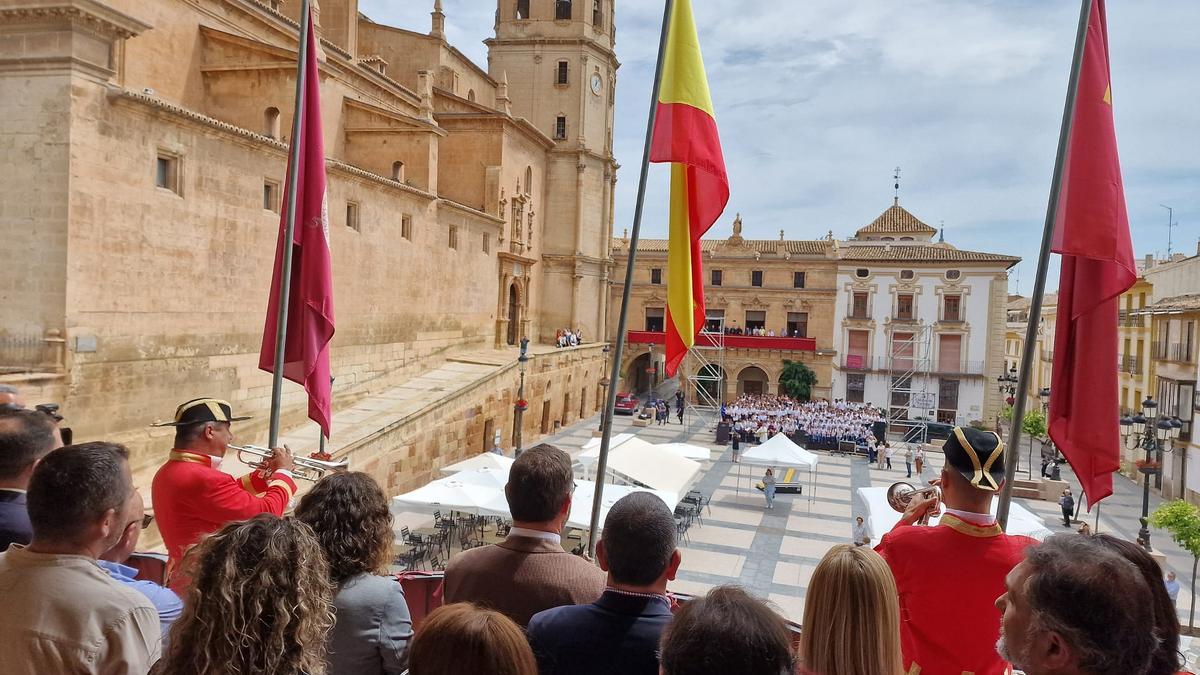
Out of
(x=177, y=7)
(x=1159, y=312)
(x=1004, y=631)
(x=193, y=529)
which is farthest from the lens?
(x=1159, y=312)

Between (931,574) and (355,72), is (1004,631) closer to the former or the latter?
(931,574)

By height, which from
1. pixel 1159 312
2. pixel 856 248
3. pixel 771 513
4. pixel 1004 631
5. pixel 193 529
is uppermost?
pixel 856 248

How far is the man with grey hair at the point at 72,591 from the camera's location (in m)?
2.11

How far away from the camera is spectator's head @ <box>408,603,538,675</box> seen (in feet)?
5.61

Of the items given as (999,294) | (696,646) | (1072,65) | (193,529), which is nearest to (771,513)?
(1072,65)

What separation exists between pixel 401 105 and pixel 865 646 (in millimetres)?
26001

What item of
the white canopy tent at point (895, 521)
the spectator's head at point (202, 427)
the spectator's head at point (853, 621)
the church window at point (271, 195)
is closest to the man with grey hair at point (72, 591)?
the spectator's head at point (202, 427)

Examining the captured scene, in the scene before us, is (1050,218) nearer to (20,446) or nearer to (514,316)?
(20,446)

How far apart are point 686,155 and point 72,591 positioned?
437cm

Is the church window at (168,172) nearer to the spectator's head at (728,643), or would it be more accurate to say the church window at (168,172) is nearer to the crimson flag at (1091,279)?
the crimson flag at (1091,279)

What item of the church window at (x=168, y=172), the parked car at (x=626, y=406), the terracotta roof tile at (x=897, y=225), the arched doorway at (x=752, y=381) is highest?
the terracotta roof tile at (x=897, y=225)

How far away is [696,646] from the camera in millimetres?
1739

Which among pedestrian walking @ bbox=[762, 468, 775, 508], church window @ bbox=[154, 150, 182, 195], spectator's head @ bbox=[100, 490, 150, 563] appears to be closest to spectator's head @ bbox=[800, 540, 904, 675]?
spectator's head @ bbox=[100, 490, 150, 563]

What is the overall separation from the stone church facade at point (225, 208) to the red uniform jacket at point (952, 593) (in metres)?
11.2
